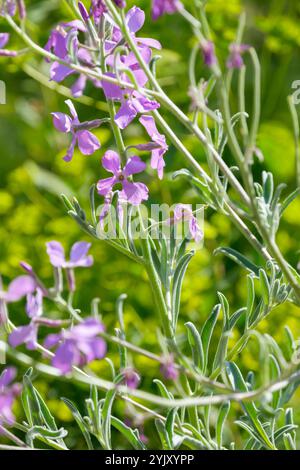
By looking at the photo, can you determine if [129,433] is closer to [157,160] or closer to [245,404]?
[245,404]

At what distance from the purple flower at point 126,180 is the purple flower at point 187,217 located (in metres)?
0.04

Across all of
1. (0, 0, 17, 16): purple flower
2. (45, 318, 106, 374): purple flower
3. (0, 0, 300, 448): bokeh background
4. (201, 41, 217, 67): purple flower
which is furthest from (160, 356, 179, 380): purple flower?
(0, 0, 300, 448): bokeh background

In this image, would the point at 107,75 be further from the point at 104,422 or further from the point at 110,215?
the point at 104,422

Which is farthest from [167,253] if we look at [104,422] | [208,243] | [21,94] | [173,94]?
[21,94]

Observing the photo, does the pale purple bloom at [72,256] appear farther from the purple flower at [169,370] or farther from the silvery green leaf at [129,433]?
the silvery green leaf at [129,433]

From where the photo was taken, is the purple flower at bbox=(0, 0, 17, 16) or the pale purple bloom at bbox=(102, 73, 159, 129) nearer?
the purple flower at bbox=(0, 0, 17, 16)

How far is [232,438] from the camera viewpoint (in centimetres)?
165

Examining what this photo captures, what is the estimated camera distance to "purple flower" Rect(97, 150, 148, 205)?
0.94 meters

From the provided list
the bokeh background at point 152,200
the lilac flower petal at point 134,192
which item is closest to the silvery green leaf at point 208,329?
the lilac flower petal at point 134,192

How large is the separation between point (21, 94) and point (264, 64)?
75cm

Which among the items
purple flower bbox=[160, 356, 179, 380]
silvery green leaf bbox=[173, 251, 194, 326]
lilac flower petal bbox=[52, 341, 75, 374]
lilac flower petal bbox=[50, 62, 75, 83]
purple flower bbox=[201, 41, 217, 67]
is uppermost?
purple flower bbox=[201, 41, 217, 67]

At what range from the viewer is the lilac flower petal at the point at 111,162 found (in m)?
0.96

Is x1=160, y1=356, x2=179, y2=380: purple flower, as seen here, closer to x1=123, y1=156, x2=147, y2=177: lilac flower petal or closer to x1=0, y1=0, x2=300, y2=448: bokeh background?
x1=123, y1=156, x2=147, y2=177: lilac flower petal

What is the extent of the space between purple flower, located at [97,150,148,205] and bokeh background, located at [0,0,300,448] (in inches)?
30.6
